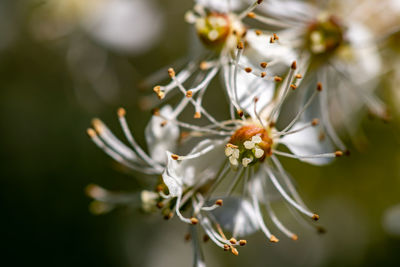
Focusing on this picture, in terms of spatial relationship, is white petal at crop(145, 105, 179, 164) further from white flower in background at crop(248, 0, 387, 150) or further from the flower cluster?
white flower in background at crop(248, 0, 387, 150)

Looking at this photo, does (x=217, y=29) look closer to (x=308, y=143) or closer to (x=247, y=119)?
(x=247, y=119)

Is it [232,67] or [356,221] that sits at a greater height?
[232,67]

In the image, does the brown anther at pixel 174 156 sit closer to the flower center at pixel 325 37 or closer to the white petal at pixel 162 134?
the white petal at pixel 162 134

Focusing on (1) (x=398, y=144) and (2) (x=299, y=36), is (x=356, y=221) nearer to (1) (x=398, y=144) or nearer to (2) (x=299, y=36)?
(1) (x=398, y=144)

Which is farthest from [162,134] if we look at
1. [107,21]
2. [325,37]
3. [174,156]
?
[107,21]

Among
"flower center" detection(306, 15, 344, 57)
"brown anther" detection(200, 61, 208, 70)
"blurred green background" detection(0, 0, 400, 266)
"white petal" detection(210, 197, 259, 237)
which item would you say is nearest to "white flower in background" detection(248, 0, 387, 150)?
"flower center" detection(306, 15, 344, 57)

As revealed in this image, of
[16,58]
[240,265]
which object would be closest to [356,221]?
[240,265]

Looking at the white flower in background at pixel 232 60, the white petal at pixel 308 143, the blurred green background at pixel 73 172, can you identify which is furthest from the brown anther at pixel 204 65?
the blurred green background at pixel 73 172
